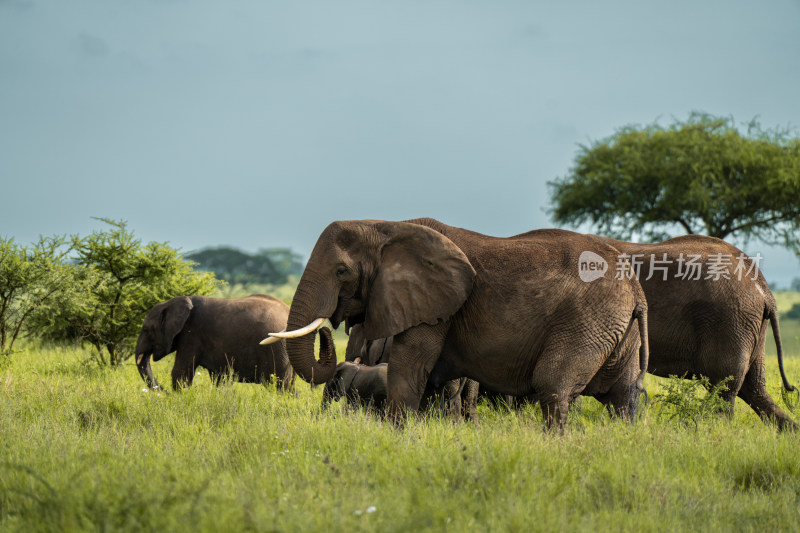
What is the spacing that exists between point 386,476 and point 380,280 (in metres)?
2.32

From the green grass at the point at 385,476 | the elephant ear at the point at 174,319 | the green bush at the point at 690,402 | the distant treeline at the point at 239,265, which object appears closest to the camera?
the green grass at the point at 385,476

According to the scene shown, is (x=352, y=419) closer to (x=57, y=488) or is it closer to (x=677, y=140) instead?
(x=57, y=488)

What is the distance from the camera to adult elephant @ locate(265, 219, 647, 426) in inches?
293

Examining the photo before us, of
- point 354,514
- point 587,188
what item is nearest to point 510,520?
point 354,514

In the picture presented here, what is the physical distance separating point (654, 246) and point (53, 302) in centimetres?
1133

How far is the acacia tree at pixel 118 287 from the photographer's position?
16391 mm

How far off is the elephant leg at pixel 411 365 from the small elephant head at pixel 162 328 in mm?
5805

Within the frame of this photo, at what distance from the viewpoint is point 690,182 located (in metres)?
32.3

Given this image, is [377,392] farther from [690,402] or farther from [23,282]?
[23,282]

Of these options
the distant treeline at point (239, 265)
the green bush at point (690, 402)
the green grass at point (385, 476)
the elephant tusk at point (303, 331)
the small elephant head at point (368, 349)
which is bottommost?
the green grass at point (385, 476)

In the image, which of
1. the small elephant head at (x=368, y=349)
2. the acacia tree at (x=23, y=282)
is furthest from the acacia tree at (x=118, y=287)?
the small elephant head at (x=368, y=349)

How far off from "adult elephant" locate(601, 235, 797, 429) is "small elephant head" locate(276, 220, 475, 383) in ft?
9.64

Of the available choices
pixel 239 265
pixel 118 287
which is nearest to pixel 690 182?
pixel 118 287

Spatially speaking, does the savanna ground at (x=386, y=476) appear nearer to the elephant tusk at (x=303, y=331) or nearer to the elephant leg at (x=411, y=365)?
the elephant leg at (x=411, y=365)
